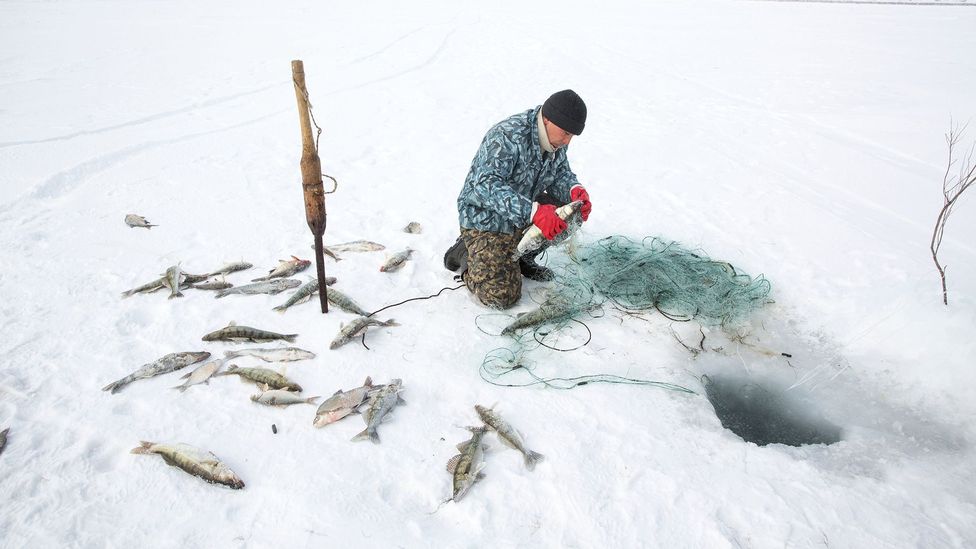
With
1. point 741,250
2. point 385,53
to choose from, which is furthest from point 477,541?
point 385,53

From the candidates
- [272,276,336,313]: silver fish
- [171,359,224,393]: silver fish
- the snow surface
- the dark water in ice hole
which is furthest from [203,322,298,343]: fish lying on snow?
the dark water in ice hole

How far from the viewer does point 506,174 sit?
4012 mm

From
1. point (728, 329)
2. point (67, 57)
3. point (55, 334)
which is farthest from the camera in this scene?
point (67, 57)

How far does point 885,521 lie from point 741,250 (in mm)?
3088

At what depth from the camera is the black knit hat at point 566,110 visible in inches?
145

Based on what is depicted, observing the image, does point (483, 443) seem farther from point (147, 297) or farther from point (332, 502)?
point (147, 297)

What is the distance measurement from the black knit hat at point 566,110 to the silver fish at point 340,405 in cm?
229

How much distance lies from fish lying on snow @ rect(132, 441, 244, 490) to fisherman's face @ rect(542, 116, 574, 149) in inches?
120

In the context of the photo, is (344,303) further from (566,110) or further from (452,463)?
(566,110)

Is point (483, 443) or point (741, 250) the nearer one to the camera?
point (483, 443)

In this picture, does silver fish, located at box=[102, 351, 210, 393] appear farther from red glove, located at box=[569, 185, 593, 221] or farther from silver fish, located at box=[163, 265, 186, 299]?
red glove, located at box=[569, 185, 593, 221]

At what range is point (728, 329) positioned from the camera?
4.18 m

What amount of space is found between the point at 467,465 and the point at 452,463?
0.35 ft

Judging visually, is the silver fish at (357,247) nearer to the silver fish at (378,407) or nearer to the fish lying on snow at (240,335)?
the fish lying on snow at (240,335)
